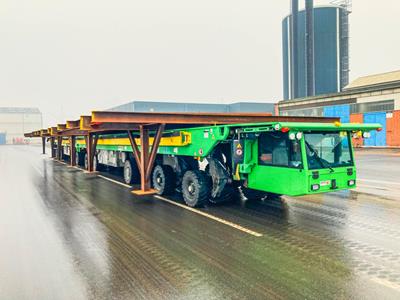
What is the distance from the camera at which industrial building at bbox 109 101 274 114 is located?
3612 inches

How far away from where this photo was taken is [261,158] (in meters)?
7.69

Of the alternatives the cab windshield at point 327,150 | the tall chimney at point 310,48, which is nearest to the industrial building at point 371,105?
the tall chimney at point 310,48

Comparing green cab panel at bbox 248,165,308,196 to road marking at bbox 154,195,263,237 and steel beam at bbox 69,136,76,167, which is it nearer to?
road marking at bbox 154,195,263,237

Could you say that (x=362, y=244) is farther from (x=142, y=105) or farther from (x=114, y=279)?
(x=142, y=105)

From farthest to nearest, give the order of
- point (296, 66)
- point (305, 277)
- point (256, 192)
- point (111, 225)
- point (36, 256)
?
point (296, 66) < point (256, 192) < point (111, 225) < point (36, 256) < point (305, 277)

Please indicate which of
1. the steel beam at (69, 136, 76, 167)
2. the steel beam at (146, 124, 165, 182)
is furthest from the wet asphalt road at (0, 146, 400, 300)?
the steel beam at (69, 136, 76, 167)

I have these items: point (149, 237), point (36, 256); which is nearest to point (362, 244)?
point (149, 237)

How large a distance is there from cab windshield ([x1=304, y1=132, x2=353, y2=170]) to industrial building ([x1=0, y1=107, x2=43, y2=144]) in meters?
137

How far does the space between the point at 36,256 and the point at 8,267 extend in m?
0.47

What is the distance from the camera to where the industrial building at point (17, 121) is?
127000mm

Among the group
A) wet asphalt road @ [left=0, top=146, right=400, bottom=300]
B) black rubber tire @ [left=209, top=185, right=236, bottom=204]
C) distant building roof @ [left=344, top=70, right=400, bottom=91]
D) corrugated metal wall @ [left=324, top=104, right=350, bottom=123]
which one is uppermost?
distant building roof @ [left=344, top=70, right=400, bottom=91]

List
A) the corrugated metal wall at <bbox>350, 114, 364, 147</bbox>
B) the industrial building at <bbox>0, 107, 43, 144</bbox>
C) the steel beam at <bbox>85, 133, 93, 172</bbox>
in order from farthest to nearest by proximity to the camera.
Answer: the industrial building at <bbox>0, 107, 43, 144</bbox> → the corrugated metal wall at <bbox>350, 114, 364, 147</bbox> → the steel beam at <bbox>85, 133, 93, 172</bbox>

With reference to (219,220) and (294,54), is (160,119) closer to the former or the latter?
(219,220)

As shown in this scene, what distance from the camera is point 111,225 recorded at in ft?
23.2
